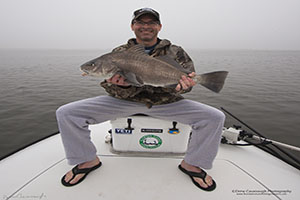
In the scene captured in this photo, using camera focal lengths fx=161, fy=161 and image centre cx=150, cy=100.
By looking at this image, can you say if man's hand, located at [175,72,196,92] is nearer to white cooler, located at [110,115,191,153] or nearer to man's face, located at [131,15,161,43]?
white cooler, located at [110,115,191,153]

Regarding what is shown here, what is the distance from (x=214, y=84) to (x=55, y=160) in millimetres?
3207

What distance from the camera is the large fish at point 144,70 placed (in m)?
2.71

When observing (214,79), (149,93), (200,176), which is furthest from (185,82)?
(200,176)

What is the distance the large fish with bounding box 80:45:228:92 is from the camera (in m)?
2.71

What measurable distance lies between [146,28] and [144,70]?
99cm

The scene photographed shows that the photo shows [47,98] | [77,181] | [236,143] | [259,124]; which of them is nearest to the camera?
[77,181]

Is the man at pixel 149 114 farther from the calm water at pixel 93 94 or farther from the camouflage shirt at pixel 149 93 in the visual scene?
the calm water at pixel 93 94

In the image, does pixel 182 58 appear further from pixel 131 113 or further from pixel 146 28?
pixel 131 113

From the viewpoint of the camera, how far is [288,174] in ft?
9.15

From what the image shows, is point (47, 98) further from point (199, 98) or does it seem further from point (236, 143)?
point (236, 143)

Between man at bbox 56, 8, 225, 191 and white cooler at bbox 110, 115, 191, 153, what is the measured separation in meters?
0.16

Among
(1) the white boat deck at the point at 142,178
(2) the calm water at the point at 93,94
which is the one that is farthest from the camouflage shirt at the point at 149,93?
(2) the calm water at the point at 93,94

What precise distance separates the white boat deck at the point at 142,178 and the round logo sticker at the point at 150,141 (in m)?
0.21

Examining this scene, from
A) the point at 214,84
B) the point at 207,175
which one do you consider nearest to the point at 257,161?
the point at 207,175
